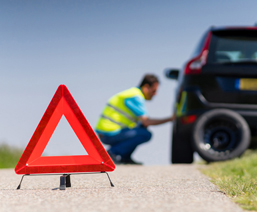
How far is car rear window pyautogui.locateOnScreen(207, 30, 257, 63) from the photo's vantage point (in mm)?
5867

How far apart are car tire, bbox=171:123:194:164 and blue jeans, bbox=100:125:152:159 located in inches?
47.9

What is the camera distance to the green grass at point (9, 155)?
8.35 meters

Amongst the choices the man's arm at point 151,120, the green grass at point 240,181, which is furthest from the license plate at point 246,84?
the man's arm at point 151,120

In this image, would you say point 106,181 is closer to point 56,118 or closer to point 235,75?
point 56,118

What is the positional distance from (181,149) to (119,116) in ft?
5.47

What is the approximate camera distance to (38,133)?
364 cm

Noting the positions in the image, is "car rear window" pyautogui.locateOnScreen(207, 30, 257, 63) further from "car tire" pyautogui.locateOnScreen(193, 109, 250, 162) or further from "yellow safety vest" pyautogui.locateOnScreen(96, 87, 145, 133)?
"yellow safety vest" pyautogui.locateOnScreen(96, 87, 145, 133)

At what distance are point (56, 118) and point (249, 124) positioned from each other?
10.9ft

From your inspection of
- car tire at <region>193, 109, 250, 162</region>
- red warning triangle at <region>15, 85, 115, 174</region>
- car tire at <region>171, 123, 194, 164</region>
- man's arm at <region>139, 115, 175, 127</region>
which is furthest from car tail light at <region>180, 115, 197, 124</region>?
red warning triangle at <region>15, 85, 115, 174</region>

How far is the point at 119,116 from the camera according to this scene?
25.1 feet

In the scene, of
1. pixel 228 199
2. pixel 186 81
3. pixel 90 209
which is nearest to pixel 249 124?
pixel 186 81

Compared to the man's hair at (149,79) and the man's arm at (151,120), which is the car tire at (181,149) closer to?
the man's arm at (151,120)

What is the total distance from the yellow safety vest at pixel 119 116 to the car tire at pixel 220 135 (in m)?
2.05

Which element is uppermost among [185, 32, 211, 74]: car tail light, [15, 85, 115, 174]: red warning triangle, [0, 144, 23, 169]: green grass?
[185, 32, 211, 74]: car tail light
